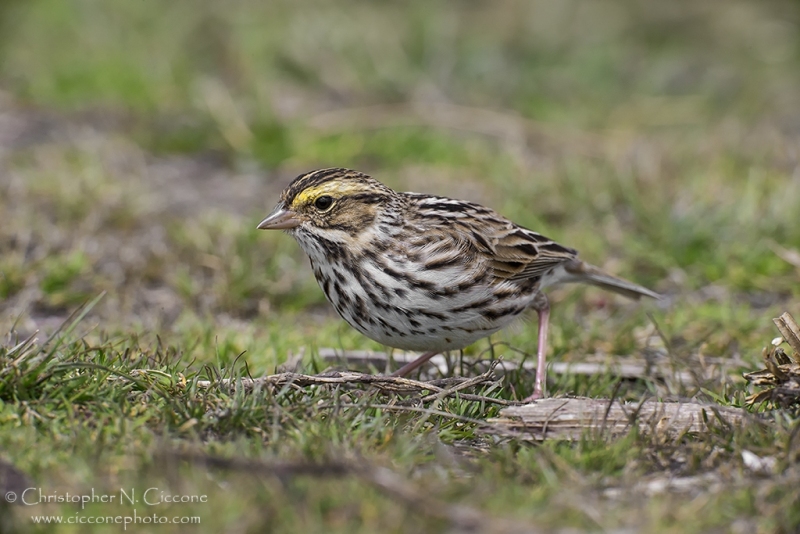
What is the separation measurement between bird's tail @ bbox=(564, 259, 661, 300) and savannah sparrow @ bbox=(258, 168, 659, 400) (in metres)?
0.59

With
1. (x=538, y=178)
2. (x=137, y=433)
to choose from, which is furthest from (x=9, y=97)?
(x=137, y=433)

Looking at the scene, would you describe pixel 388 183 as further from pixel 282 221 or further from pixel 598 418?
pixel 598 418

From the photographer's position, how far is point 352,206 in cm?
616

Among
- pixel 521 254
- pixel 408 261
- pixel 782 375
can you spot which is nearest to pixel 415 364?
pixel 408 261

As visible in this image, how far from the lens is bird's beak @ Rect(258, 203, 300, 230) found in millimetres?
6047

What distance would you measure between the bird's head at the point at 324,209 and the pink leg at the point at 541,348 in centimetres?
133

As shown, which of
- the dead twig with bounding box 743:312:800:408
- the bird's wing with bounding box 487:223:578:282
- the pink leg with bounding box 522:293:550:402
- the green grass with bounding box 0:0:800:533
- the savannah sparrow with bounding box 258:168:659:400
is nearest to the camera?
the green grass with bounding box 0:0:800:533

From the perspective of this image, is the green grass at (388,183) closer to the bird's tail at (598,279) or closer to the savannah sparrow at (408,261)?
the bird's tail at (598,279)

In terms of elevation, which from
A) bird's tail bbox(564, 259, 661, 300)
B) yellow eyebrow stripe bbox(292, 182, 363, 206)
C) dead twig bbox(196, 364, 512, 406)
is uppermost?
yellow eyebrow stripe bbox(292, 182, 363, 206)

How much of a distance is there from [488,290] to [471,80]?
738 cm

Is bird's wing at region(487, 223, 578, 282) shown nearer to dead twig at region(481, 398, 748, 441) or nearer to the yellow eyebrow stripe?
the yellow eyebrow stripe

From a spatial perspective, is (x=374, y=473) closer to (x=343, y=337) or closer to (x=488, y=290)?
(x=488, y=290)

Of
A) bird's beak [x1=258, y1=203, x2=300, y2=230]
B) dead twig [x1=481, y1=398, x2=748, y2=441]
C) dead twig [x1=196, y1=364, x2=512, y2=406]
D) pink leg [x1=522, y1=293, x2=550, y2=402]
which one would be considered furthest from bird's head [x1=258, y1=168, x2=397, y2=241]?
dead twig [x1=481, y1=398, x2=748, y2=441]

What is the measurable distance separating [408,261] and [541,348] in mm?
1133
